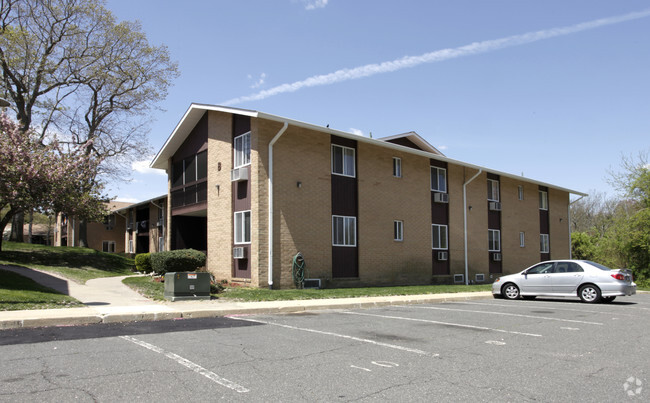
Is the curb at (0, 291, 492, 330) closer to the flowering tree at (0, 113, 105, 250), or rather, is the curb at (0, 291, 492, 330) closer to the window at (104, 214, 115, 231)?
the flowering tree at (0, 113, 105, 250)

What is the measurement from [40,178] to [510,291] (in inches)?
801

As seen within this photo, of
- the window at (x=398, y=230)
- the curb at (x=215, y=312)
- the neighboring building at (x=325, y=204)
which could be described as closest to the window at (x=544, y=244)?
the neighboring building at (x=325, y=204)

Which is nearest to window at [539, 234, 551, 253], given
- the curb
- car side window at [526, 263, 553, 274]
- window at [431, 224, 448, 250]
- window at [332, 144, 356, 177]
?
window at [431, 224, 448, 250]

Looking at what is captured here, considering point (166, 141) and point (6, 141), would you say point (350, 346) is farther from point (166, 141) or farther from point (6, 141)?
point (6, 141)

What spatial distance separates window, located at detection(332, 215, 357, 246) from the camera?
20.7m

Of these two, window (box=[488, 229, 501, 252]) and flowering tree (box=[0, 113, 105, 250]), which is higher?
flowering tree (box=[0, 113, 105, 250])

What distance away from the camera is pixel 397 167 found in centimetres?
2395

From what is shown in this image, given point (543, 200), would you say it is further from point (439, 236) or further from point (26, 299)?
point (26, 299)

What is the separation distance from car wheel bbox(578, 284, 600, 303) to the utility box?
11.7m

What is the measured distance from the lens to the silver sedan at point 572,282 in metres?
15.8

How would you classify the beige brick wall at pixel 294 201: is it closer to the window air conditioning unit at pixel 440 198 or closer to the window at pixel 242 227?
the window at pixel 242 227

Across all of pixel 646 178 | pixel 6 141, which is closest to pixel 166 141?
A: pixel 6 141

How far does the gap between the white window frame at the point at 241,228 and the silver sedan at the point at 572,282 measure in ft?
31.5

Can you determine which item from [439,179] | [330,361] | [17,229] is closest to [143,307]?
[330,361]
